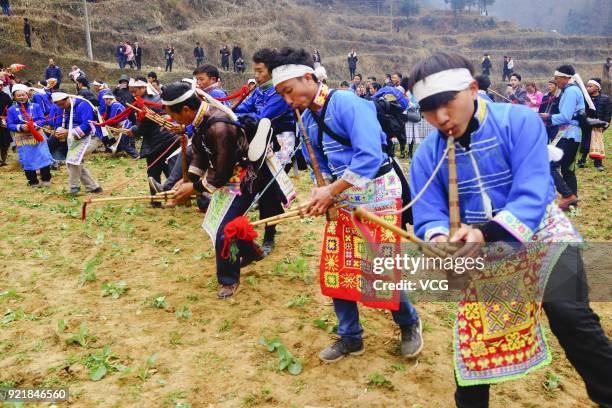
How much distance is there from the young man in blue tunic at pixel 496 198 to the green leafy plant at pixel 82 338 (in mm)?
2917

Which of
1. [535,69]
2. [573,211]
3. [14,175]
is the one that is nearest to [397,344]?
[573,211]

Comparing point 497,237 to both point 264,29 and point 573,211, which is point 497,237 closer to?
point 573,211

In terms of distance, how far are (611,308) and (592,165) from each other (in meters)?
8.06

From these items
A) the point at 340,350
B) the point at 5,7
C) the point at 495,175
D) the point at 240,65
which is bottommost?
the point at 340,350

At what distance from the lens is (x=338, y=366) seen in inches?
137

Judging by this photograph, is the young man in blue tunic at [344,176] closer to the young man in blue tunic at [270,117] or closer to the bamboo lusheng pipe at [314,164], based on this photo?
the bamboo lusheng pipe at [314,164]

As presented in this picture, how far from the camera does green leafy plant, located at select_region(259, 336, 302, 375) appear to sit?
3.45 metres

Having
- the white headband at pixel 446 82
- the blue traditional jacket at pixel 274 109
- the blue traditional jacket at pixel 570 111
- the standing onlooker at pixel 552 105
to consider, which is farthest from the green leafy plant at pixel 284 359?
the standing onlooker at pixel 552 105

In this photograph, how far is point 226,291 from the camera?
4715mm

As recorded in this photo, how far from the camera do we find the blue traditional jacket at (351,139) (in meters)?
3.01

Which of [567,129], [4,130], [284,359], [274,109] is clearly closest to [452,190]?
[284,359]

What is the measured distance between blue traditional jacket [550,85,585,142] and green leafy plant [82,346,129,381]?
6.54 meters

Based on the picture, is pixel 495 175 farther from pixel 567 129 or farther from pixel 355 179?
pixel 567 129

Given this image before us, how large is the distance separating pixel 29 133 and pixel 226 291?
7234mm
